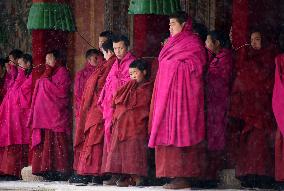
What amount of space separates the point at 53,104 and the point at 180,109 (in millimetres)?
3277

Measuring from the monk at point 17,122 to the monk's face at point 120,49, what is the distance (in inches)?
109

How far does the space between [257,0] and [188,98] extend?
4.79 feet

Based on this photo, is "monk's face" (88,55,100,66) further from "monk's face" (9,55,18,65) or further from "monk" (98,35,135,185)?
"monk's face" (9,55,18,65)

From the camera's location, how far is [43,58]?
15289 millimetres

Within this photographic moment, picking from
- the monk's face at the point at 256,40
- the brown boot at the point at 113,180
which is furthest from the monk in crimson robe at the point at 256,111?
the brown boot at the point at 113,180

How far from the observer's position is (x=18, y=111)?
15.7 meters

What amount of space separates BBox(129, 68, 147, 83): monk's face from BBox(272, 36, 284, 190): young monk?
5.29 feet

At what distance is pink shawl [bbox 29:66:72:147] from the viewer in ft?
48.5

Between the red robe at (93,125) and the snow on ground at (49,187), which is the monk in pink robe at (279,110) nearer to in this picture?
the snow on ground at (49,187)

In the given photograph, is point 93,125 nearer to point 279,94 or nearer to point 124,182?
point 124,182

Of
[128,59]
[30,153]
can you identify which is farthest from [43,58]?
[128,59]

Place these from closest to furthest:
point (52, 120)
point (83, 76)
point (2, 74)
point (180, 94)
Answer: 1. point (180, 94)
2. point (83, 76)
3. point (52, 120)
4. point (2, 74)

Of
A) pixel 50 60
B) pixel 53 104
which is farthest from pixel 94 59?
pixel 53 104

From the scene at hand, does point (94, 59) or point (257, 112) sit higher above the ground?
point (94, 59)
